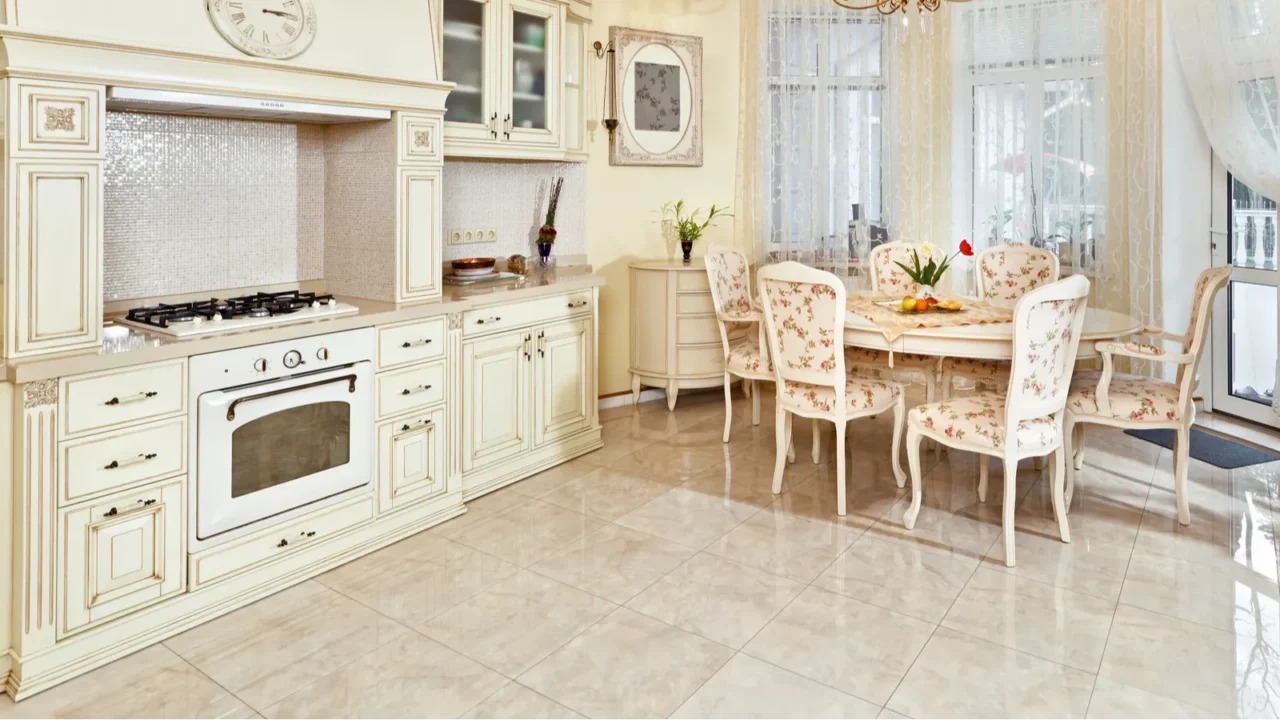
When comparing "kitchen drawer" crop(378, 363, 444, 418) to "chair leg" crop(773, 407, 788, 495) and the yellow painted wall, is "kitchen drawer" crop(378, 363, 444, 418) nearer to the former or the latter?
"chair leg" crop(773, 407, 788, 495)

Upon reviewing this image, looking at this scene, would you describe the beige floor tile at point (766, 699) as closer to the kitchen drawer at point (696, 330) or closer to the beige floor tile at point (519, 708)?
the beige floor tile at point (519, 708)

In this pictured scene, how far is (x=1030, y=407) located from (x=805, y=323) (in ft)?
2.83

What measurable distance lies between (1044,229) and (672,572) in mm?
3552

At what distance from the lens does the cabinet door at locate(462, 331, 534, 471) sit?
351 centimetres

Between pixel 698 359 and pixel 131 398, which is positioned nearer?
pixel 131 398

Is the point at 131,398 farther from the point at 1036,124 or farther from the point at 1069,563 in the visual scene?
the point at 1036,124

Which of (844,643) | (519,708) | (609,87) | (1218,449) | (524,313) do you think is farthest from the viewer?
(609,87)

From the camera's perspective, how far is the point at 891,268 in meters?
4.64

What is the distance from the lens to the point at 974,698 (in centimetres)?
208

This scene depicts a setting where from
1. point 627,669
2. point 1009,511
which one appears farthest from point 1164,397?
point 627,669

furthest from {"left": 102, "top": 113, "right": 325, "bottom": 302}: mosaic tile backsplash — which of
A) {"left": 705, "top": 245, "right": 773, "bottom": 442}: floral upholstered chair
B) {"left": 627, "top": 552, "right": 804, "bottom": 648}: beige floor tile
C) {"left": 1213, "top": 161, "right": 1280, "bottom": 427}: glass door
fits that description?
{"left": 1213, "top": 161, "right": 1280, "bottom": 427}: glass door

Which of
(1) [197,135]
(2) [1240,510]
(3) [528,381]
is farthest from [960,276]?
(1) [197,135]

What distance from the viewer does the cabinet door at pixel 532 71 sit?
3.82 meters

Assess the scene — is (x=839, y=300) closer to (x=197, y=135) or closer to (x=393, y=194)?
(x=393, y=194)
